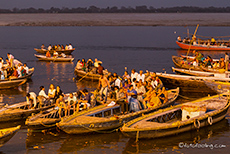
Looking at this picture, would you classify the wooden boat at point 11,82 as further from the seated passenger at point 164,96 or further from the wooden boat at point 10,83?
the seated passenger at point 164,96

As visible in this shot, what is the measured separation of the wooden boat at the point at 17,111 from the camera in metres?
23.1

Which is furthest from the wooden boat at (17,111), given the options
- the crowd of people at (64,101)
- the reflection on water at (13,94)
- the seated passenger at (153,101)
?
the seated passenger at (153,101)

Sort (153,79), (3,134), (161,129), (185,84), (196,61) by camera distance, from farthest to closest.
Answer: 1. (196,61)
2. (185,84)
3. (153,79)
4. (161,129)
5. (3,134)

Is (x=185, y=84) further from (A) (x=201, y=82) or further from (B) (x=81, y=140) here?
(B) (x=81, y=140)

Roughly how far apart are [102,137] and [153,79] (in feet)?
27.0

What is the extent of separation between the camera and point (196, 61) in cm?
3831

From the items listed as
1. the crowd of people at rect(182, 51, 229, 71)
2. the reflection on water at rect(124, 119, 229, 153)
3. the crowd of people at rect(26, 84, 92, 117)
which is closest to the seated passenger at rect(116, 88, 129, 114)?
the crowd of people at rect(26, 84, 92, 117)

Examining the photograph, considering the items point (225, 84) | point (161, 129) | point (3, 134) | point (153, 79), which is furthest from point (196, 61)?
point (3, 134)

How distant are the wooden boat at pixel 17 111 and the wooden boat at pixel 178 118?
6.27 metres

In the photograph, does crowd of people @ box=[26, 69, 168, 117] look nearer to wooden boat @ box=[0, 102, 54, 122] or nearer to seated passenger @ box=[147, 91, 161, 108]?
seated passenger @ box=[147, 91, 161, 108]

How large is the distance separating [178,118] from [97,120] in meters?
5.08

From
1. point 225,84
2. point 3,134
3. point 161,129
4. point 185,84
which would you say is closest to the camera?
point 3,134

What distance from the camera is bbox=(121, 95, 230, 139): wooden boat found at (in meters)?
19.8

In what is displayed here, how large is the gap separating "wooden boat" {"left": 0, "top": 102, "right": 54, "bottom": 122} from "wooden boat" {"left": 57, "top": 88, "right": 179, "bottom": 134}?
10.9 feet
